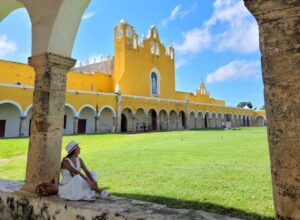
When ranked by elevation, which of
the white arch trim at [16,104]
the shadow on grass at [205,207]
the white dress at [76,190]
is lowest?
the shadow on grass at [205,207]

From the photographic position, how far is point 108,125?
25.9 m

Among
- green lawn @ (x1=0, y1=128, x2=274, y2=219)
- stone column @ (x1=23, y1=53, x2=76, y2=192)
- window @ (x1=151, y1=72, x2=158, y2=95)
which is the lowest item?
green lawn @ (x1=0, y1=128, x2=274, y2=219)

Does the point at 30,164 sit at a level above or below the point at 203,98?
below

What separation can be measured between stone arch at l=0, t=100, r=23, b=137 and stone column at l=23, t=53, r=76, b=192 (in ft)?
58.8

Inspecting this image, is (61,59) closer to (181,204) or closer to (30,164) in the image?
(30,164)

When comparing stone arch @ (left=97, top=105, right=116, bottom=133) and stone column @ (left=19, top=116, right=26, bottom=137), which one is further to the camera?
stone arch @ (left=97, top=105, right=116, bottom=133)

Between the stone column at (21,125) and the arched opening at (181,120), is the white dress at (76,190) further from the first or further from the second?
the arched opening at (181,120)

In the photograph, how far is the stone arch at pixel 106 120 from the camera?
82.3ft

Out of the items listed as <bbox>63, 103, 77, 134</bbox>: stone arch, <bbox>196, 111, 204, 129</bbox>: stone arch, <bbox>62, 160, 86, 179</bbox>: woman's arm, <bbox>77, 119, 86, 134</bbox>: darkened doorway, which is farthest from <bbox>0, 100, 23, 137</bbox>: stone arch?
<bbox>196, 111, 204, 129</bbox>: stone arch

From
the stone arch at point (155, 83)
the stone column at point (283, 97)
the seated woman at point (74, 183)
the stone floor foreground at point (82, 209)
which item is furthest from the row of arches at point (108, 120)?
the stone column at point (283, 97)

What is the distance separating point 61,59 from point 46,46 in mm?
244

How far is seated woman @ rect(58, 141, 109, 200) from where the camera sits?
116 inches

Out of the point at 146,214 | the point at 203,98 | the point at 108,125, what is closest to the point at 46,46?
the point at 146,214

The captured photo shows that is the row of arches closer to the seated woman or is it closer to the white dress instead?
the seated woman
